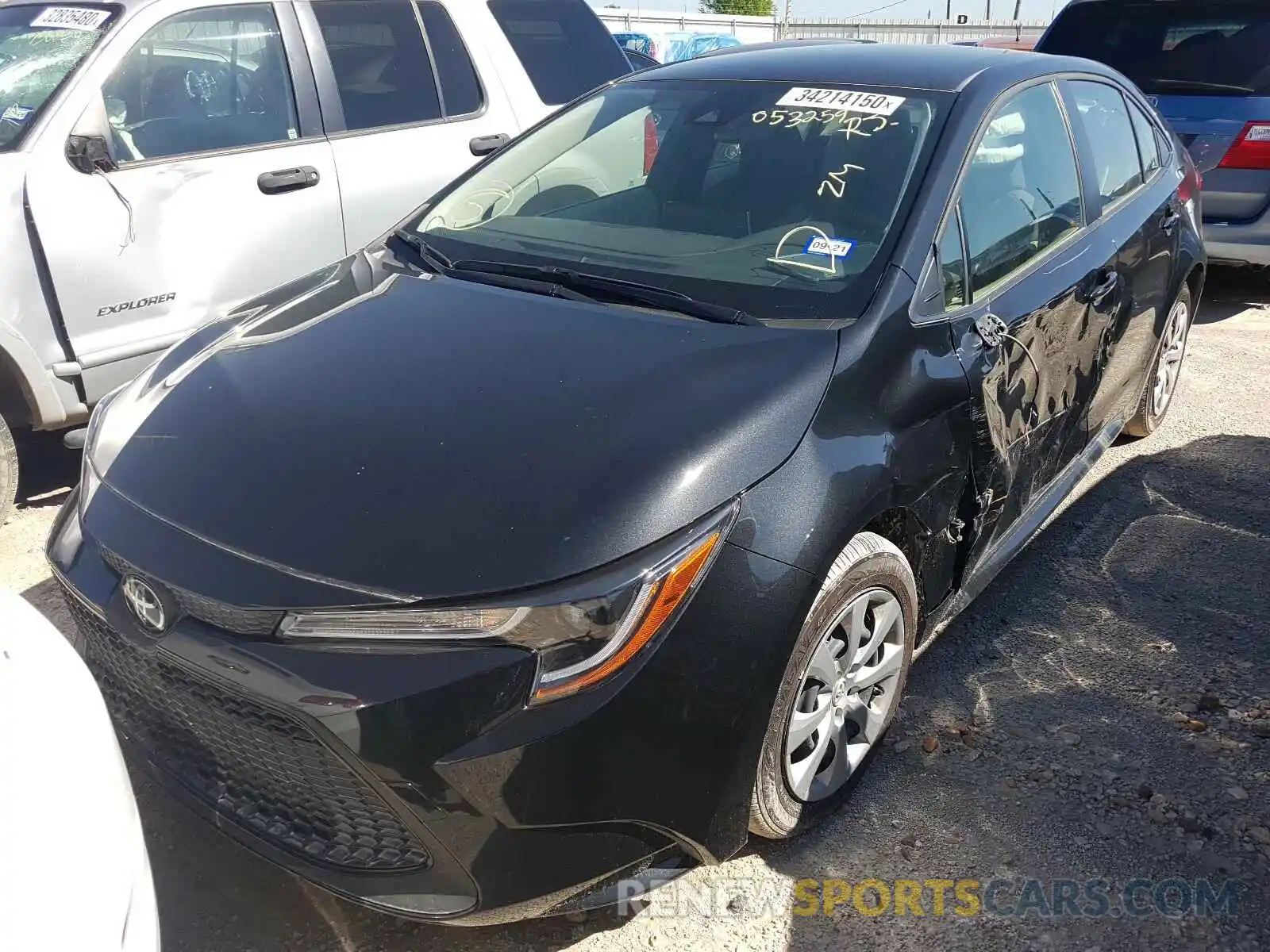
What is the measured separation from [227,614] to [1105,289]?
279 centimetres

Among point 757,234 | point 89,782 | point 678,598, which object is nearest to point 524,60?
point 757,234

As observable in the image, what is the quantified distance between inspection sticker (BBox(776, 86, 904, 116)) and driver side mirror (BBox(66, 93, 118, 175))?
239 cm

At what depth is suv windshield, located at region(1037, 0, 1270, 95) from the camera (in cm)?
600

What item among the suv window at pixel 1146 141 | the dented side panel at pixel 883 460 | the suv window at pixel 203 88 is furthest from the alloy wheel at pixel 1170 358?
the suv window at pixel 203 88

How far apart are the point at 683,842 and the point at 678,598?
486mm

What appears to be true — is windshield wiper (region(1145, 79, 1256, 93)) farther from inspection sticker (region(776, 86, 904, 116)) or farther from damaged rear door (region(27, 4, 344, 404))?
damaged rear door (region(27, 4, 344, 404))

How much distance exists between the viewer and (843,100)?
116 inches

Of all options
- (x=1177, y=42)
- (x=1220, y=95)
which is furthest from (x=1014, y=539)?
(x=1177, y=42)

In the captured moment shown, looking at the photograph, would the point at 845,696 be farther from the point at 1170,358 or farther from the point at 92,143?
the point at 92,143

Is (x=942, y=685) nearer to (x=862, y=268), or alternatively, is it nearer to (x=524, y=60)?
(x=862, y=268)

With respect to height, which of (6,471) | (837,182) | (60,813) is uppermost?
(837,182)

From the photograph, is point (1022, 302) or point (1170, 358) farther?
point (1170, 358)

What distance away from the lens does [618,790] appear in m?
1.84

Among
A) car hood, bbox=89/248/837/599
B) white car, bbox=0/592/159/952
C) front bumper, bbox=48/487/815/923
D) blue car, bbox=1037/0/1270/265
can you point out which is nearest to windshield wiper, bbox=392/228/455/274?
car hood, bbox=89/248/837/599
